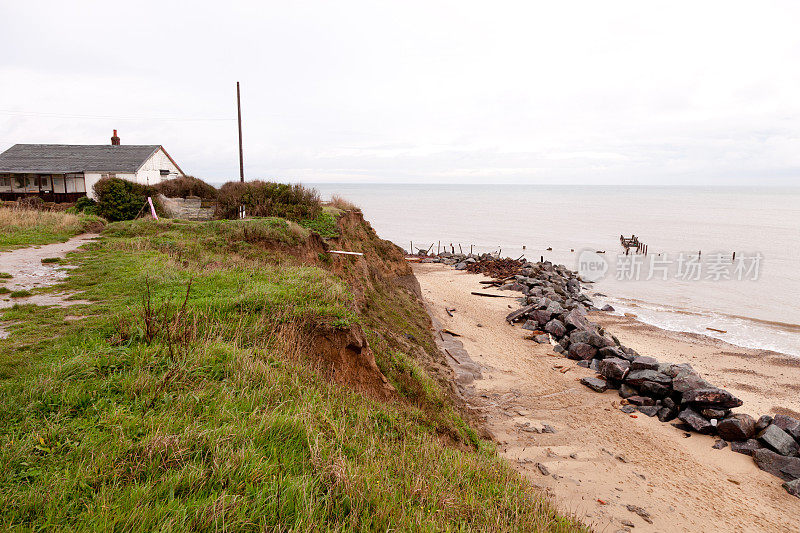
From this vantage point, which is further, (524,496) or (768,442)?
(768,442)

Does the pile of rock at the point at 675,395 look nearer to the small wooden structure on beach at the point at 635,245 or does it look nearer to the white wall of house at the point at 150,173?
the white wall of house at the point at 150,173

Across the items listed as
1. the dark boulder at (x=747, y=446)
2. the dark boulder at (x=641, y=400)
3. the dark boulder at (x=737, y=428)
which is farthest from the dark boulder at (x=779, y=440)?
the dark boulder at (x=641, y=400)

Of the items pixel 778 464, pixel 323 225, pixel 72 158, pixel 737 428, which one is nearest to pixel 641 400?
pixel 737 428

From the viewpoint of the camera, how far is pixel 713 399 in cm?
1184

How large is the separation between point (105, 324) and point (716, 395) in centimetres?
1459

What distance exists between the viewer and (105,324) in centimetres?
677

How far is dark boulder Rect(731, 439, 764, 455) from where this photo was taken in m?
10.5

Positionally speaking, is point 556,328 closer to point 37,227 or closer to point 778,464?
point 778,464

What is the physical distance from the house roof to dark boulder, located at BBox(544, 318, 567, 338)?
32722 millimetres

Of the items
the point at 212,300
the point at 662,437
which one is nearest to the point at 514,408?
the point at 662,437

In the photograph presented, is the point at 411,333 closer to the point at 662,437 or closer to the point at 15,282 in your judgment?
the point at 662,437

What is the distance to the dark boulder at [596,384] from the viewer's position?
14.0 metres

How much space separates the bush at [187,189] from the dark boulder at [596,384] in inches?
875

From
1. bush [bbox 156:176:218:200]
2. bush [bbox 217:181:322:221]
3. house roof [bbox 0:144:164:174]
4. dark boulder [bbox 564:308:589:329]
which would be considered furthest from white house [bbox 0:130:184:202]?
dark boulder [bbox 564:308:589:329]
